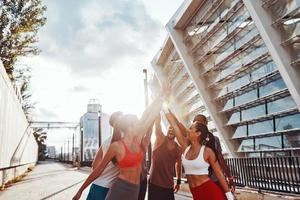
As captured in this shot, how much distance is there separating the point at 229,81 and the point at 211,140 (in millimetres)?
16690

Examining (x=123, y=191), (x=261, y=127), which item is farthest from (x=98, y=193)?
(x=261, y=127)

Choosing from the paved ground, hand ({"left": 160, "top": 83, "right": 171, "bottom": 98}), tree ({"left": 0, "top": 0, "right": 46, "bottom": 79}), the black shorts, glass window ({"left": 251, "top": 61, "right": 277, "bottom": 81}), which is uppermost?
tree ({"left": 0, "top": 0, "right": 46, "bottom": 79})

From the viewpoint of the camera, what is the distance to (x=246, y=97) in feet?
64.5

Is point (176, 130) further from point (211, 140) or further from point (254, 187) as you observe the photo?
point (254, 187)

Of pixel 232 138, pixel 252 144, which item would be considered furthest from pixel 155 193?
pixel 232 138

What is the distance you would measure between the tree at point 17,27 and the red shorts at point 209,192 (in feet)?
66.6

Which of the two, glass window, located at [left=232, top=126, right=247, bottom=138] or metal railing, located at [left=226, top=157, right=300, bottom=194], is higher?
glass window, located at [left=232, top=126, right=247, bottom=138]

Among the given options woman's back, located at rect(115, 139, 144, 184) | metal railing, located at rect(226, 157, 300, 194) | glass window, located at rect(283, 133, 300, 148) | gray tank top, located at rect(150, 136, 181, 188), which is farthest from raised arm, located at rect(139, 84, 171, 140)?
glass window, located at rect(283, 133, 300, 148)

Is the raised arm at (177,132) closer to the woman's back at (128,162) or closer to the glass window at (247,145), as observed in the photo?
the woman's back at (128,162)

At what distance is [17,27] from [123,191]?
2101 centimetres

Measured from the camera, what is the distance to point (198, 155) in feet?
13.8

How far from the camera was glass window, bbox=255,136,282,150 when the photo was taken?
17.3 metres

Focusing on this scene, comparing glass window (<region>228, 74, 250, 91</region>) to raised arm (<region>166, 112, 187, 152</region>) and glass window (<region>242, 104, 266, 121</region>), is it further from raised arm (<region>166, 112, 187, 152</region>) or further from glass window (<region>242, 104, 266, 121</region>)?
raised arm (<region>166, 112, 187, 152</region>)

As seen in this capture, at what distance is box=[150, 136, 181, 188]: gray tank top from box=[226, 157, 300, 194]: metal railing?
4.93 m
